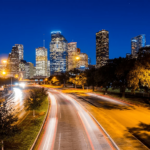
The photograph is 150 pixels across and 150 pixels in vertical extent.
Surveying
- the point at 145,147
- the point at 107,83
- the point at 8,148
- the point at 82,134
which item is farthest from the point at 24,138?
the point at 107,83

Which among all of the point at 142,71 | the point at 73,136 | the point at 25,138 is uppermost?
the point at 142,71

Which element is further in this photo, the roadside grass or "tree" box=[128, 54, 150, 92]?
"tree" box=[128, 54, 150, 92]

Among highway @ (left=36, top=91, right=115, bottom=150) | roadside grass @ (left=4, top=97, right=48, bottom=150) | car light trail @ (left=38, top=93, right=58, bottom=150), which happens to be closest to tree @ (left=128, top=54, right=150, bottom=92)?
highway @ (left=36, top=91, right=115, bottom=150)


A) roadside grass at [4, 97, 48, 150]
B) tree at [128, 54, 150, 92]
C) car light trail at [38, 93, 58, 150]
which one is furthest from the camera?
tree at [128, 54, 150, 92]

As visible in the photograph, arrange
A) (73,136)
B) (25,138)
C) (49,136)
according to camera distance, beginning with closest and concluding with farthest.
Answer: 1. (25,138)
2. (49,136)
3. (73,136)

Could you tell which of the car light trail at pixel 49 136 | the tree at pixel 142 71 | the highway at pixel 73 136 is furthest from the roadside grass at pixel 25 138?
the tree at pixel 142 71

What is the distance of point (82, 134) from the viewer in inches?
734

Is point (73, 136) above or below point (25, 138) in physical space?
below

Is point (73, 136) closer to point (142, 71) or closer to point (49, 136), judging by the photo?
point (49, 136)

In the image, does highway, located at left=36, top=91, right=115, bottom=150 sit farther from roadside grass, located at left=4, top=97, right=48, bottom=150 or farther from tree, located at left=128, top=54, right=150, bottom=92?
tree, located at left=128, top=54, right=150, bottom=92

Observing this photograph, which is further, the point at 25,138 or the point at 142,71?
the point at 142,71

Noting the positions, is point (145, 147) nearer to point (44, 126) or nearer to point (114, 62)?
point (44, 126)

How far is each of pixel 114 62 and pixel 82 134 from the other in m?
33.0

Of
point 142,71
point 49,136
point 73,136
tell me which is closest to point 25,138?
point 49,136
